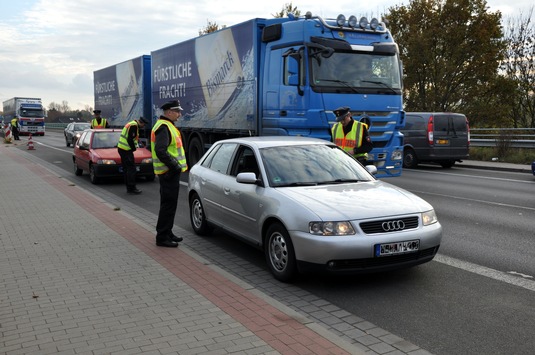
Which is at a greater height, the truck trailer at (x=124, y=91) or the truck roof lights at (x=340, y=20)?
the truck roof lights at (x=340, y=20)

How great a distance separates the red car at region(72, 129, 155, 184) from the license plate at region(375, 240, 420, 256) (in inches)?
396

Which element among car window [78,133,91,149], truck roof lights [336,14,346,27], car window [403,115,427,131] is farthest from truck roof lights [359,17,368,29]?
car window [78,133,91,149]

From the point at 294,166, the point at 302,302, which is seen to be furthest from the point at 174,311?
the point at 294,166

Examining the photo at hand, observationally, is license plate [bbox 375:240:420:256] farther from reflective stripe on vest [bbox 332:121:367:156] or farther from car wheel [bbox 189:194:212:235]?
reflective stripe on vest [bbox 332:121:367:156]

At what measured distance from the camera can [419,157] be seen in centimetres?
1875

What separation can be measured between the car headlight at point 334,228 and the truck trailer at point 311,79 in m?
5.76

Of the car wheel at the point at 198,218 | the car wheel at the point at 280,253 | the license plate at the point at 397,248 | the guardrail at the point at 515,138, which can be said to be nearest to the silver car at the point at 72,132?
the guardrail at the point at 515,138

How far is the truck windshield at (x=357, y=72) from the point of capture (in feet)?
35.3

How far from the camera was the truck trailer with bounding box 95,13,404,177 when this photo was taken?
35.2 ft

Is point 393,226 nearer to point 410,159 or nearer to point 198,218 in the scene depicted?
point 198,218

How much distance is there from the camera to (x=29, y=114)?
52312 millimetres

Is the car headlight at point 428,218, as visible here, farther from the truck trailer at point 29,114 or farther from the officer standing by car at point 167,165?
the truck trailer at point 29,114

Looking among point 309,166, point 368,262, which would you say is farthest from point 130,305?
point 309,166

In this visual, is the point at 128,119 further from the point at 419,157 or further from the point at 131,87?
the point at 419,157
